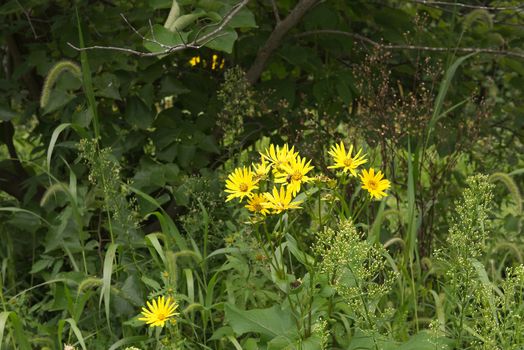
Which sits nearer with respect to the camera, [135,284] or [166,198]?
[135,284]

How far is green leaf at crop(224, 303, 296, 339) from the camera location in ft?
8.91

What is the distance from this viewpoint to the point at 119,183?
145 inches

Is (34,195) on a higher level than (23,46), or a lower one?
lower

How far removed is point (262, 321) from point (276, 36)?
1493 millimetres

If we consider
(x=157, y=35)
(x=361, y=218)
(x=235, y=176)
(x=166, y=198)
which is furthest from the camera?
(x=361, y=218)

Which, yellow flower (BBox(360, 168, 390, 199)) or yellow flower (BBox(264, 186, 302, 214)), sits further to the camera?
yellow flower (BBox(360, 168, 390, 199))

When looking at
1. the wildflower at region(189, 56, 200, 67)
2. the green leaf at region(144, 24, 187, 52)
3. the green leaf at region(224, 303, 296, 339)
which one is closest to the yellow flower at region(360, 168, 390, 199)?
the green leaf at region(224, 303, 296, 339)

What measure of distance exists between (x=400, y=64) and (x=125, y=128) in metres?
1.29

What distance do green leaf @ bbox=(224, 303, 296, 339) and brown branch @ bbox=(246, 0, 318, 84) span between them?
143cm

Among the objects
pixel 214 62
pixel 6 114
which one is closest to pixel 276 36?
pixel 214 62

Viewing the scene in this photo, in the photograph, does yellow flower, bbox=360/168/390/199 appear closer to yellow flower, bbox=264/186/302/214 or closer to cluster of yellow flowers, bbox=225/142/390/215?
cluster of yellow flowers, bbox=225/142/390/215

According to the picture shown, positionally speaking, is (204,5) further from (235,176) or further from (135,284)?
(135,284)

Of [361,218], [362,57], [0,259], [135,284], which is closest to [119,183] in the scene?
[135,284]

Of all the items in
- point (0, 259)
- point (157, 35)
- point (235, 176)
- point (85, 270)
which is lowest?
point (0, 259)
